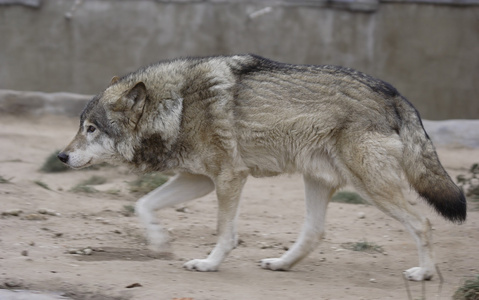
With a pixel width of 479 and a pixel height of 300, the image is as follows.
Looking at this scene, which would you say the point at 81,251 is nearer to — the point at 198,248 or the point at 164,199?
the point at 164,199

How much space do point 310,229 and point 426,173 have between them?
1006 mm

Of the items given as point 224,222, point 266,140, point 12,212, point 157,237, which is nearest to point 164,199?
point 157,237

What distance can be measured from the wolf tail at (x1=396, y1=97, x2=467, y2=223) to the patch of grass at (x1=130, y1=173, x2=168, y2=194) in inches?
132

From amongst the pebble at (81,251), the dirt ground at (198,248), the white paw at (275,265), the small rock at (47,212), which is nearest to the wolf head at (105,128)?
the pebble at (81,251)

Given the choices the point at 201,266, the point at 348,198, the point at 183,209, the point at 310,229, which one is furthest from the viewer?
the point at 348,198

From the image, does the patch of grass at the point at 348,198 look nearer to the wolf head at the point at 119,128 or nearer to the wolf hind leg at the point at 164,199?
the wolf hind leg at the point at 164,199

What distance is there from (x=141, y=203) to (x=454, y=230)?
322cm

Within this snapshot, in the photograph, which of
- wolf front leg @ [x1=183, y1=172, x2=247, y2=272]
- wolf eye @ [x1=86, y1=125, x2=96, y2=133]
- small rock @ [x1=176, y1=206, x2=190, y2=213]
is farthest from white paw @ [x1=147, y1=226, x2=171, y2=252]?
small rock @ [x1=176, y1=206, x2=190, y2=213]

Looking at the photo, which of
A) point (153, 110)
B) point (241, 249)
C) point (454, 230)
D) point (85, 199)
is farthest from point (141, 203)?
point (454, 230)

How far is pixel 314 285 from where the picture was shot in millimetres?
5012

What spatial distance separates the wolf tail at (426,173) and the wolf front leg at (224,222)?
1.29 metres

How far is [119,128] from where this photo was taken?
543cm

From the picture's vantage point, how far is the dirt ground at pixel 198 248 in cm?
468

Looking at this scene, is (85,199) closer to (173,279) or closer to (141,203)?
(141,203)
